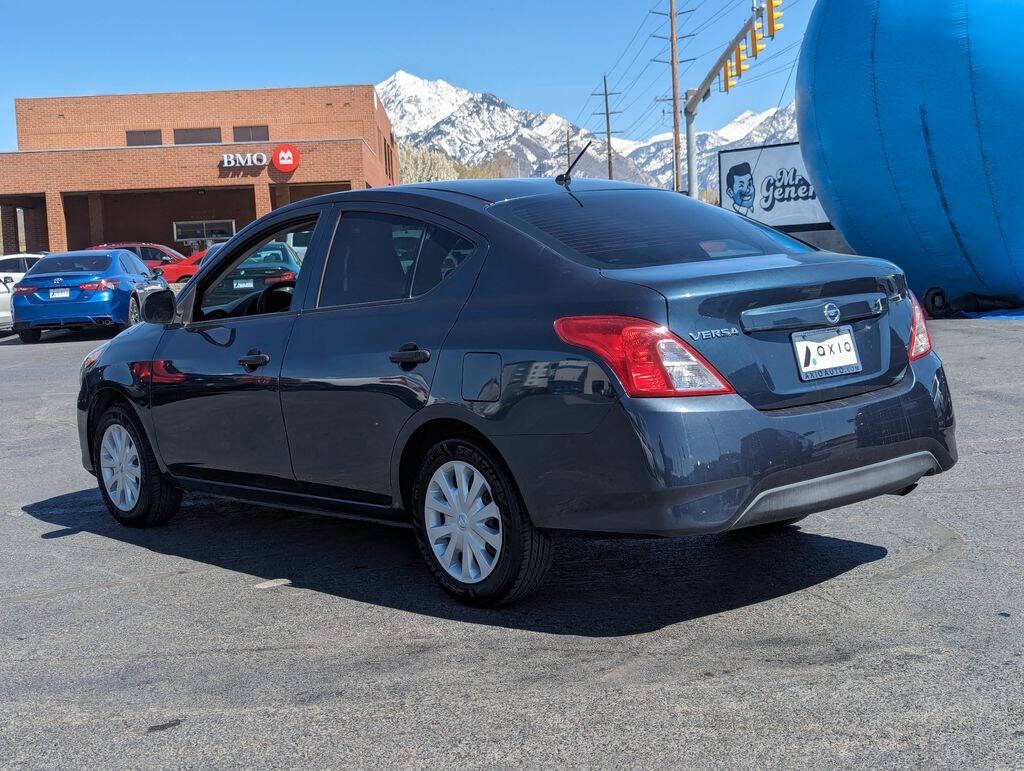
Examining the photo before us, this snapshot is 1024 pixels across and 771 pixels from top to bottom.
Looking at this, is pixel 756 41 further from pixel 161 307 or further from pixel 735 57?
pixel 161 307

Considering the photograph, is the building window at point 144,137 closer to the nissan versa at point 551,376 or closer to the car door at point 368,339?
the nissan versa at point 551,376

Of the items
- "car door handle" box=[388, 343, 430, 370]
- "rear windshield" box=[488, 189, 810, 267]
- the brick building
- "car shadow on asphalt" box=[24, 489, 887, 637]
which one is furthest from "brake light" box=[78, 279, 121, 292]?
the brick building

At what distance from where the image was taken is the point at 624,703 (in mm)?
3816

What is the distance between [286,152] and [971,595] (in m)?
48.7

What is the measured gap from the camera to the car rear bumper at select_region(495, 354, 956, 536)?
13.7ft

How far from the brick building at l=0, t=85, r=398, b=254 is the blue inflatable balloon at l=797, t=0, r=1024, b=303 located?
35810 millimetres

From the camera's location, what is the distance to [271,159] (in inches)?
2015

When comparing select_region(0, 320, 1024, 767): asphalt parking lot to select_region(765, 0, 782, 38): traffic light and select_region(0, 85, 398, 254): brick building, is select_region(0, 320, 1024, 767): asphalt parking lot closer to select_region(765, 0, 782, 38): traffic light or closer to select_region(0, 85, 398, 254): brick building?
select_region(765, 0, 782, 38): traffic light

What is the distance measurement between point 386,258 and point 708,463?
1.84 metres

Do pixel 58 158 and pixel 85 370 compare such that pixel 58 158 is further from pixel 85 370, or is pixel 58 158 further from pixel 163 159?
pixel 85 370

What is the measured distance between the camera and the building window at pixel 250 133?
66.4 m

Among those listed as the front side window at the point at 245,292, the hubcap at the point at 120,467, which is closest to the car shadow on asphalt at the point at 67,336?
the hubcap at the point at 120,467

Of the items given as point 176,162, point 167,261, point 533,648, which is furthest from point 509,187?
point 176,162

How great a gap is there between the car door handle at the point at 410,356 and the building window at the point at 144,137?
65.4 metres
